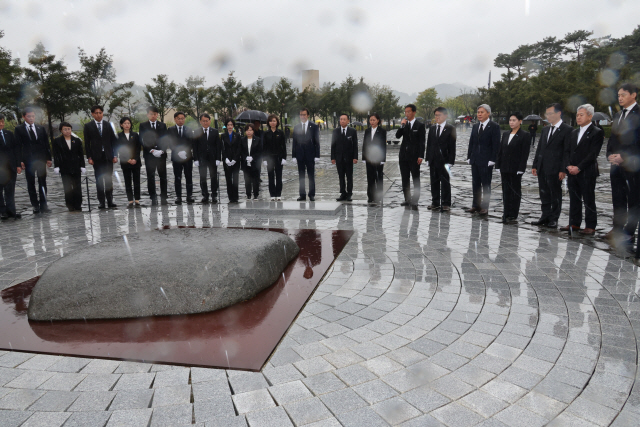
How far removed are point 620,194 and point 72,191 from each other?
10.6 metres

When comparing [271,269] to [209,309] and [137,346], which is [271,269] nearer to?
[209,309]

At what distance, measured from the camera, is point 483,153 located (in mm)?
8672

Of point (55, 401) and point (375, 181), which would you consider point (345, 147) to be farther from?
point (55, 401)

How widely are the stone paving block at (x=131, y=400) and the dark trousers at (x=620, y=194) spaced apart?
21.7 ft

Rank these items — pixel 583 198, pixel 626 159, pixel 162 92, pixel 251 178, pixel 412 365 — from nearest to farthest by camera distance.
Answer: pixel 412 365
pixel 626 159
pixel 583 198
pixel 251 178
pixel 162 92

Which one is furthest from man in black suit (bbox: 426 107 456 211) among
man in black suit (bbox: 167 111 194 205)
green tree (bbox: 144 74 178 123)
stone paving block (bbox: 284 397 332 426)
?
green tree (bbox: 144 74 178 123)

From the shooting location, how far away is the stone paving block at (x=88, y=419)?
240 centimetres

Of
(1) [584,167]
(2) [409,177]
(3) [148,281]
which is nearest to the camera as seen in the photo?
(3) [148,281]

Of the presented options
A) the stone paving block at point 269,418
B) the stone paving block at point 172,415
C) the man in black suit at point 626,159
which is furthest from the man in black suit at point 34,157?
the man in black suit at point 626,159

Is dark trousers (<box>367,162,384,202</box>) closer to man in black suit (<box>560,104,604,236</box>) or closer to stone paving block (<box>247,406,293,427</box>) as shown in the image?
man in black suit (<box>560,104,604,236</box>)

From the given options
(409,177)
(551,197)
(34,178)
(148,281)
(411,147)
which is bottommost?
(148,281)

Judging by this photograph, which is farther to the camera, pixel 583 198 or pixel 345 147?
pixel 345 147

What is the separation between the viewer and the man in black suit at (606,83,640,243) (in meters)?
5.95

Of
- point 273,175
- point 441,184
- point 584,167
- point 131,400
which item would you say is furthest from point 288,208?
point 131,400
